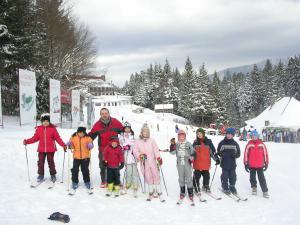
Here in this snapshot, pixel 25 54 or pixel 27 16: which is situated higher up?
pixel 27 16

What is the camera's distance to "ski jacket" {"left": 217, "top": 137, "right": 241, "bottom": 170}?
9.05 metres

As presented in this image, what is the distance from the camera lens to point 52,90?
19203 mm

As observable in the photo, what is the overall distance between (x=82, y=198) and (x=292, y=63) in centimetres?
8756

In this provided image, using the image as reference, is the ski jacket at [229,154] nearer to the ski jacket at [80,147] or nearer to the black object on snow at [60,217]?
the ski jacket at [80,147]

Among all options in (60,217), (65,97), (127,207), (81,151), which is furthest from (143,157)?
(65,97)

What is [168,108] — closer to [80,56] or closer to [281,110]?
[281,110]

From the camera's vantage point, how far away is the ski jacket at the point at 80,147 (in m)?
8.53

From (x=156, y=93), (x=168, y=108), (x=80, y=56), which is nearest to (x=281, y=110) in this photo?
(x=80, y=56)

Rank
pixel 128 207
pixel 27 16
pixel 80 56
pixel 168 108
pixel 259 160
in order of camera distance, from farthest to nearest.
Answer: pixel 168 108
pixel 80 56
pixel 27 16
pixel 259 160
pixel 128 207

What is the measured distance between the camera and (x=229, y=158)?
9.07 m

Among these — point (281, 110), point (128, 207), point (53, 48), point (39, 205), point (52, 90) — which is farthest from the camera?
point (281, 110)

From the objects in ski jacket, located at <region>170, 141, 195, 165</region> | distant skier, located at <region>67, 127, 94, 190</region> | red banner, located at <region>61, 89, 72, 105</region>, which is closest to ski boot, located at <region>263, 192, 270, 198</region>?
ski jacket, located at <region>170, 141, 195, 165</region>

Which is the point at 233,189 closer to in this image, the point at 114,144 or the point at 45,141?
the point at 114,144

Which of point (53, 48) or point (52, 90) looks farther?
point (53, 48)
